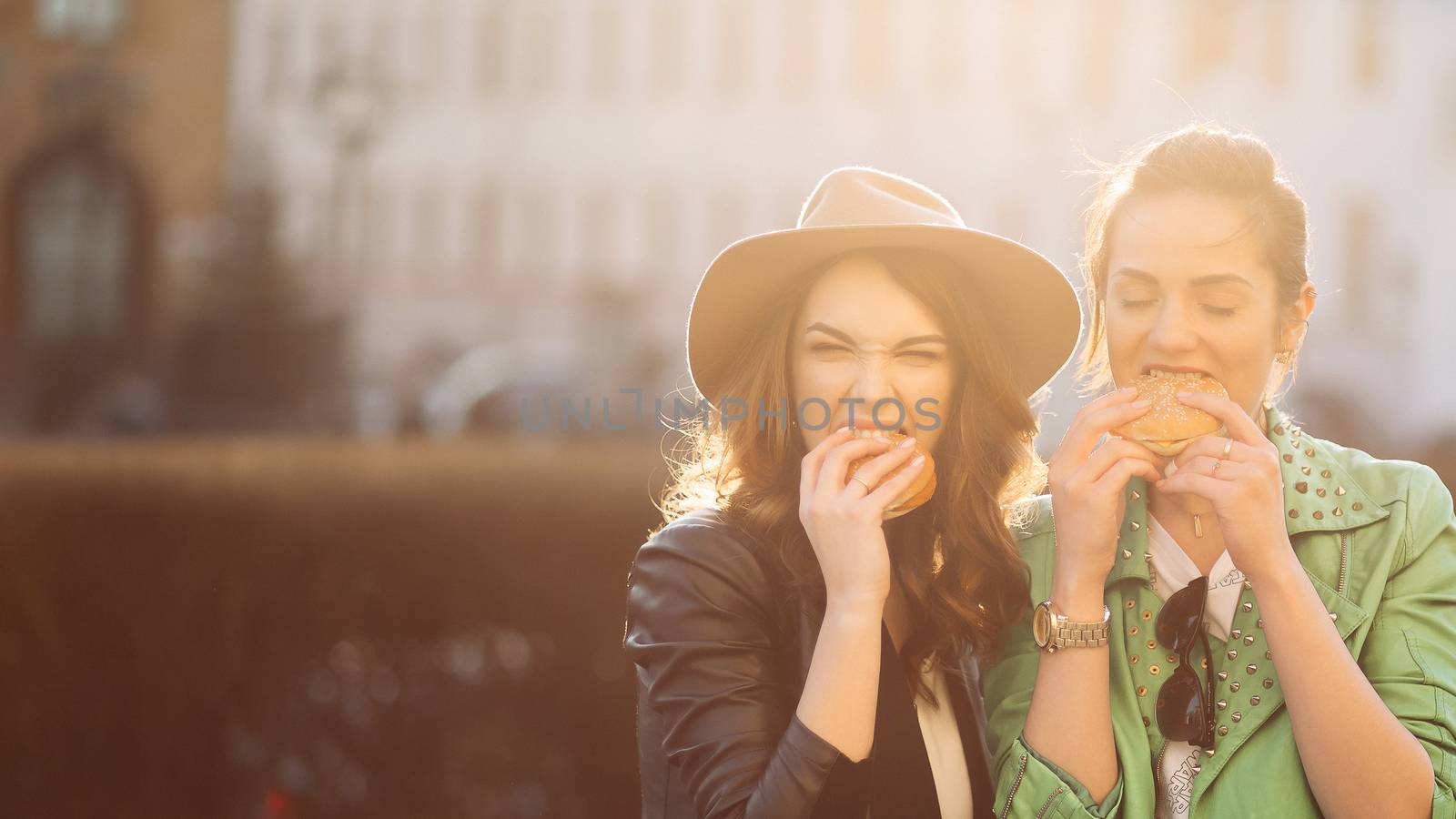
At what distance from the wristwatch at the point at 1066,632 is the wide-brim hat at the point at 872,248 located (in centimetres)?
67

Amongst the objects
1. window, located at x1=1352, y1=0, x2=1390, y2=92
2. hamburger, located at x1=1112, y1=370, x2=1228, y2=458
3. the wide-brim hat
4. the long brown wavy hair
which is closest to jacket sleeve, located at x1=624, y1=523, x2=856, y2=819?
the long brown wavy hair

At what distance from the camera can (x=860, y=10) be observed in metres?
36.0

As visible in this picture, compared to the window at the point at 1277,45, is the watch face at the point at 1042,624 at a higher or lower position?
lower

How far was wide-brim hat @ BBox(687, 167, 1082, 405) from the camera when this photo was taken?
2521mm

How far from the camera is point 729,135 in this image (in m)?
37.1

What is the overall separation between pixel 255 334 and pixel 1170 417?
2737 centimetres

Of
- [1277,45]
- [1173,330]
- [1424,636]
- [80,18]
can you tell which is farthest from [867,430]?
[80,18]

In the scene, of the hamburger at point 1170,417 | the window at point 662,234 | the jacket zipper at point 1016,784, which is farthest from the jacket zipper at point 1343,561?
the window at point 662,234

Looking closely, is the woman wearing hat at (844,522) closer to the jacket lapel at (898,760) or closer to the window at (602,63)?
the jacket lapel at (898,760)

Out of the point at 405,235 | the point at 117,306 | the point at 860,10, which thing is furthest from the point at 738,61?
the point at 117,306

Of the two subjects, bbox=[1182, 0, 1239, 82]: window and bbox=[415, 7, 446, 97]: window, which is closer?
bbox=[1182, 0, 1239, 82]: window

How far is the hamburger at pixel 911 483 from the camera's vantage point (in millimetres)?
2371

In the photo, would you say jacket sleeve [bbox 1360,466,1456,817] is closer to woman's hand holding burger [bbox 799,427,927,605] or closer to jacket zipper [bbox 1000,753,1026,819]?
jacket zipper [bbox 1000,753,1026,819]

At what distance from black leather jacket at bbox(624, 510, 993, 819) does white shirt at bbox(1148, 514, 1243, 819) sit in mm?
337
